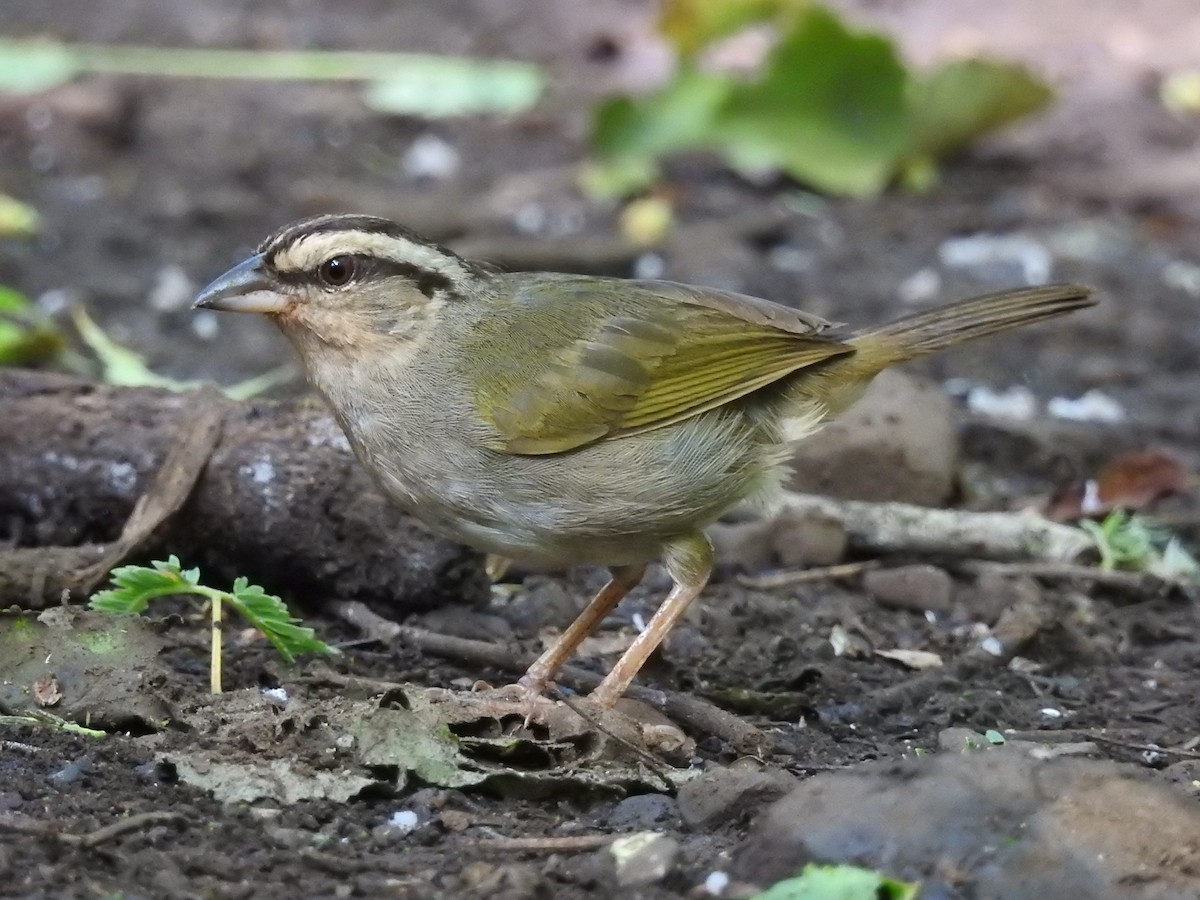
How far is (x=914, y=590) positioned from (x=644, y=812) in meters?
1.93

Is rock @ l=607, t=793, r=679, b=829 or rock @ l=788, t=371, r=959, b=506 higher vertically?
rock @ l=607, t=793, r=679, b=829

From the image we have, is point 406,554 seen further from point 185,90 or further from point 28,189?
point 185,90

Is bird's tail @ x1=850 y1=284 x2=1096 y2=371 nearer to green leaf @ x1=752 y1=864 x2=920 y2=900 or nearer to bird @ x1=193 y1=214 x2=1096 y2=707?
bird @ x1=193 y1=214 x2=1096 y2=707

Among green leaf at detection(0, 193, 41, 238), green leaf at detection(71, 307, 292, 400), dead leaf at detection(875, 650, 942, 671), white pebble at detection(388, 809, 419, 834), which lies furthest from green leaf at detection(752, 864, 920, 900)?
green leaf at detection(0, 193, 41, 238)

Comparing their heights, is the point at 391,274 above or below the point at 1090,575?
above

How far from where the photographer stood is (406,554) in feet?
16.4

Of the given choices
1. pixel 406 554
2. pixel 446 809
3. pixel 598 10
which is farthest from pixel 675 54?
pixel 446 809

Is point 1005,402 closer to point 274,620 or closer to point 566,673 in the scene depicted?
point 566,673

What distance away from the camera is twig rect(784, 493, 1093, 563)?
18.6 feet

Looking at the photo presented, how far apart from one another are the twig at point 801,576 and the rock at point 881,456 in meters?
0.38

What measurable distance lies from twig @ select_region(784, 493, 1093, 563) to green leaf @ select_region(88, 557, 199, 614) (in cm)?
222

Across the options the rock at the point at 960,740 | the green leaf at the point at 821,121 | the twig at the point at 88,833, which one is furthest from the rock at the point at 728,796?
the green leaf at the point at 821,121

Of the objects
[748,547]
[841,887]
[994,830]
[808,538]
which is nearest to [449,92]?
[748,547]

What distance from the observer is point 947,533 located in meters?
5.66
